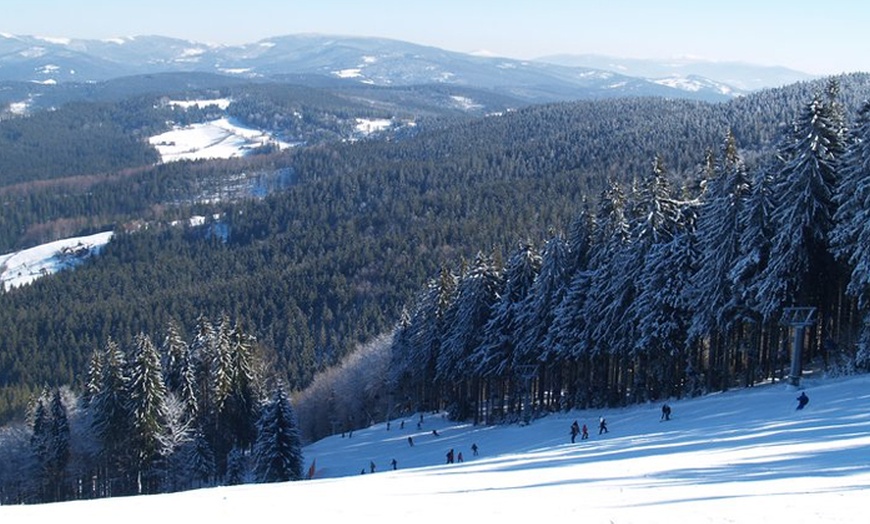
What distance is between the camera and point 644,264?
4006 centimetres

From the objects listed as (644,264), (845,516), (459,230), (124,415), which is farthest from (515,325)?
(459,230)

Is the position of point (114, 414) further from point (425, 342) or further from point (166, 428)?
point (425, 342)

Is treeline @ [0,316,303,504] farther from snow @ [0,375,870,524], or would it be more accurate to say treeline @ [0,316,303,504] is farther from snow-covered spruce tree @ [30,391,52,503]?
snow @ [0,375,870,524]

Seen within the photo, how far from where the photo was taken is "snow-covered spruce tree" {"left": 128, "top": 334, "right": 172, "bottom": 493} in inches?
1905

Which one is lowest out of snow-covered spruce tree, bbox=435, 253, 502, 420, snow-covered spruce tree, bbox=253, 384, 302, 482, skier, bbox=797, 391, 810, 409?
snow-covered spruce tree, bbox=253, 384, 302, 482

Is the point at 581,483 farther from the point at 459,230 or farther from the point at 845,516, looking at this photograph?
the point at 459,230

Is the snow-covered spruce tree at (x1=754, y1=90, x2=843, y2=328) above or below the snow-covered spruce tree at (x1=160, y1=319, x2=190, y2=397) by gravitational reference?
above

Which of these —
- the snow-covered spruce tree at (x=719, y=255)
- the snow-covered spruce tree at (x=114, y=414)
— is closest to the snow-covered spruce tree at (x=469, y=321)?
the snow-covered spruce tree at (x=719, y=255)

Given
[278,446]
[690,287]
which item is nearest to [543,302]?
[690,287]

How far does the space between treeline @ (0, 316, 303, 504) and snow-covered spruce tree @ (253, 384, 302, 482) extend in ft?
0.21

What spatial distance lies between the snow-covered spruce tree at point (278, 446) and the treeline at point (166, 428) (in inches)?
2.5

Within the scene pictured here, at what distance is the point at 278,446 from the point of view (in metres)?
45.6

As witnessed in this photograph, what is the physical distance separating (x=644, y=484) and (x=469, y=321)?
33.6m

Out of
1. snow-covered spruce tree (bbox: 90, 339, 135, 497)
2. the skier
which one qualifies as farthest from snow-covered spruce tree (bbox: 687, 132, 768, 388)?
snow-covered spruce tree (bbox: 90, 339, 135, 497)
